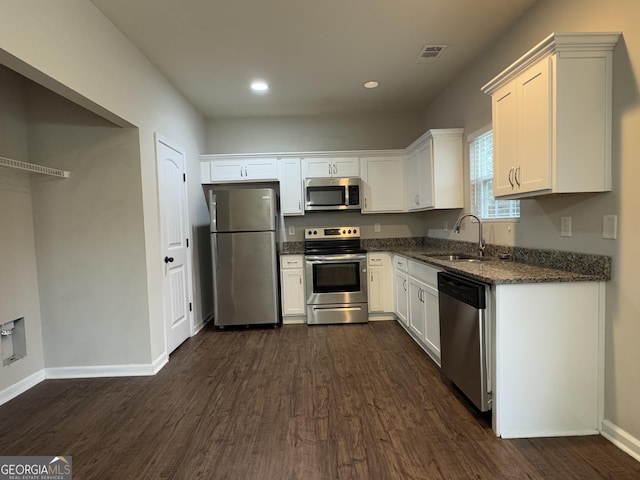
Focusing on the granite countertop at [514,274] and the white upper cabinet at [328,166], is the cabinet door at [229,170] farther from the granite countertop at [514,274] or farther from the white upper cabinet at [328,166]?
the granite countertop at [514,274]

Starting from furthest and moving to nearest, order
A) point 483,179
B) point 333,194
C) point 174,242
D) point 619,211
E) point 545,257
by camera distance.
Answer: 1. point 333,194
2. point 174,242
3. point 483,179
4. point 545,257
5. point 619,211

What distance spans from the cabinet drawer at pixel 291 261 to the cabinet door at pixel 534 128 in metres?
2.61

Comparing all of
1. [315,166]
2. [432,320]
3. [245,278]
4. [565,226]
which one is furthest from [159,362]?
[565,226]

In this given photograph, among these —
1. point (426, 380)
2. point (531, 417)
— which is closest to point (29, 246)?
point (426, 380)

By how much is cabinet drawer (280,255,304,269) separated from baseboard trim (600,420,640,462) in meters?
3.03

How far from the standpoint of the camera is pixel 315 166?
434 centimetres

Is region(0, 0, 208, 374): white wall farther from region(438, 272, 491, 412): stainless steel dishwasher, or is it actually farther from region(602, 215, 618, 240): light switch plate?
region(602, 215, 618, 240): light switch plate

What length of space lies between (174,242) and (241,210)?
883mm

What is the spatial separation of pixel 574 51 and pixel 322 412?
101 inches

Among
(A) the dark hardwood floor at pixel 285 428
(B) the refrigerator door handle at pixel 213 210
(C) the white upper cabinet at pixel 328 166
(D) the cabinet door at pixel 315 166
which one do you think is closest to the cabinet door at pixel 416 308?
(A) the dark hardwood floor at pixel 285 428

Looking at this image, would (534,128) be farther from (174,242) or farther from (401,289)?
(174,242)

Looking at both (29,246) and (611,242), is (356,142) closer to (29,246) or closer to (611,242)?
(611,242)

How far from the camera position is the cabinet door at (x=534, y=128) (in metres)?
1.83

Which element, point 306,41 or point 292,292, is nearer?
point 306,41
